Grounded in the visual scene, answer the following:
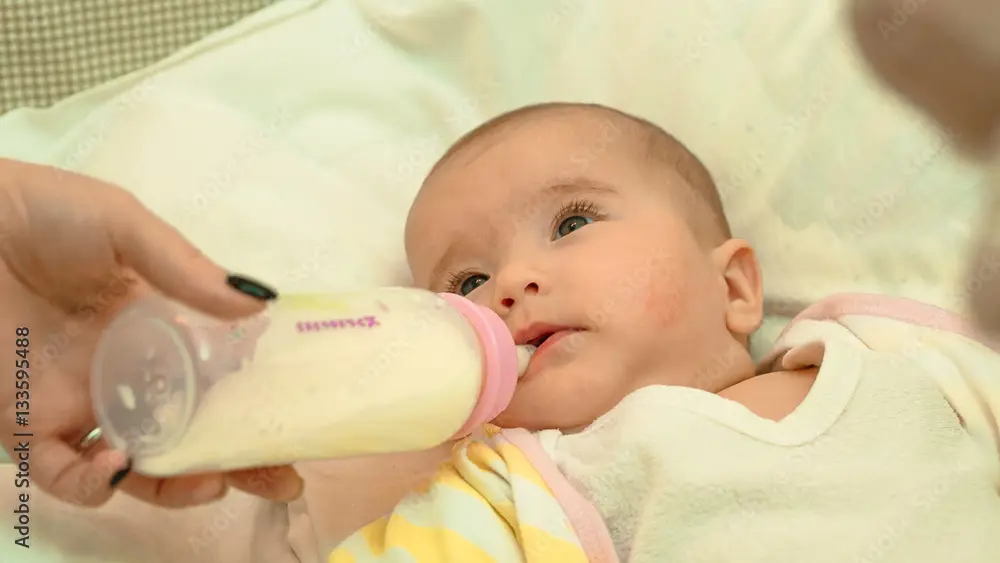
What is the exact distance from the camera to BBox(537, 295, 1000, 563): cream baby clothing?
3.03ft

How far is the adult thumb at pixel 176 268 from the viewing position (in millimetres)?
809

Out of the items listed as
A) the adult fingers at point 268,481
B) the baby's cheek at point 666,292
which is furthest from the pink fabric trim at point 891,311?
the adult fingers at point 268,481

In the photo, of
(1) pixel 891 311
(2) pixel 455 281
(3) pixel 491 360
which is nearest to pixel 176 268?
(3) pixel 491 360

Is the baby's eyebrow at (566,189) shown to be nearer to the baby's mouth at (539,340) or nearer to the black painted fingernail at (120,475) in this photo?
the baby's mouth at (539,340)

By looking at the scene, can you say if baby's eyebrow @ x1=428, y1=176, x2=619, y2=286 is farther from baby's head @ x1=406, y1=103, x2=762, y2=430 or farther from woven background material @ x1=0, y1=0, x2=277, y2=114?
woven background material @ x1=0, y1=0, x2=277, y2=114

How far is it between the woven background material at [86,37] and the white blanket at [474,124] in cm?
14

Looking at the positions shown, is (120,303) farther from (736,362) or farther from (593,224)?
(736,362)

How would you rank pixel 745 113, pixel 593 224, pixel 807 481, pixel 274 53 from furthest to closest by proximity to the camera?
pixel 274 53
pixel 745 113
pixel 593 224
pixel 807 481

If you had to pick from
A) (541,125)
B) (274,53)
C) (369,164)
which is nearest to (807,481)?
(541,125)

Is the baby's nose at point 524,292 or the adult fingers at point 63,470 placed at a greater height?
the baby's nose at point 524,292

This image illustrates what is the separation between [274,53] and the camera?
1494 mm

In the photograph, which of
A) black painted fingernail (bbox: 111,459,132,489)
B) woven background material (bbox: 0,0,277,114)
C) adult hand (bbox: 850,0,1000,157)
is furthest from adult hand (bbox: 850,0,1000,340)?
woven background material (bbox: 0,0,277,114)

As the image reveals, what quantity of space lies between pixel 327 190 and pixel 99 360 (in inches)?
26.1

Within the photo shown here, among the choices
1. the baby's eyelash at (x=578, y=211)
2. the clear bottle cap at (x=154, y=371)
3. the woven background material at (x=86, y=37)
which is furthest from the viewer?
the woven background material at (x=86, y=37)
